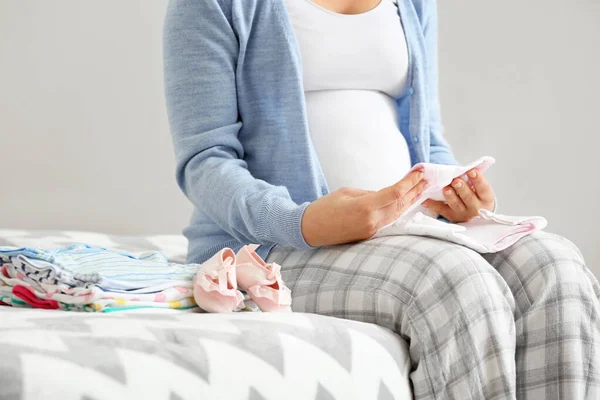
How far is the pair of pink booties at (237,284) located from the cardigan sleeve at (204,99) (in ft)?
0.57

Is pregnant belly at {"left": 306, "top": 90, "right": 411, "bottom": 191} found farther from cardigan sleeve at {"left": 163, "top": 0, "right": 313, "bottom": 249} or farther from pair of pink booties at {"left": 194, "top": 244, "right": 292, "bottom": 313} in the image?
pair of pink booties at {"left": 194, "top": 244, "right": 292, "bottom": 313}

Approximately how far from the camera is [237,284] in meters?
1.09

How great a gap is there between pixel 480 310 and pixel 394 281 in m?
0.12

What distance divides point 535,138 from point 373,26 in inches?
59.1

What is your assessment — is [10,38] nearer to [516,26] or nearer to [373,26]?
[373,26]

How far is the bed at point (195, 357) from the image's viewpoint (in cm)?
67

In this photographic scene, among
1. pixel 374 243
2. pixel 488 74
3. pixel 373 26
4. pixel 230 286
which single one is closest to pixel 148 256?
pixel 230 286

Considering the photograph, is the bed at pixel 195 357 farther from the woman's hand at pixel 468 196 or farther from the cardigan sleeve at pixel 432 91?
the cardigan sleeve at pixel 432 91

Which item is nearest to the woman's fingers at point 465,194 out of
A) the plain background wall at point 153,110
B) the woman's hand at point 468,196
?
the woman's hand at point 468,196

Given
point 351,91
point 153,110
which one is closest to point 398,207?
point 351,91

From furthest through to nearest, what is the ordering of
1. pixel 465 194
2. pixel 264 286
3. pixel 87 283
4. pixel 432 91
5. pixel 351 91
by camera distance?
pixel 432 91
pixel 351 91
pixel 465 194
pixel 264 286
pixel 87 283

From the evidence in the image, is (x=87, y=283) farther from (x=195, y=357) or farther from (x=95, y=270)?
(x=195, y=357)

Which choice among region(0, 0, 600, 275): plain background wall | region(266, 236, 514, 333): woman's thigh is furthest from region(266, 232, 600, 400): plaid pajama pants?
region(0, 0, 600, 275): plain background wall

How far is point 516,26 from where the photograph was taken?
9.07 feet
